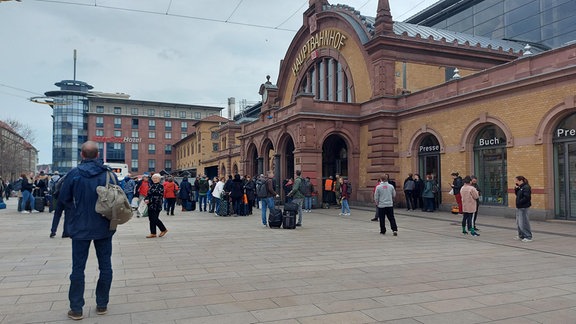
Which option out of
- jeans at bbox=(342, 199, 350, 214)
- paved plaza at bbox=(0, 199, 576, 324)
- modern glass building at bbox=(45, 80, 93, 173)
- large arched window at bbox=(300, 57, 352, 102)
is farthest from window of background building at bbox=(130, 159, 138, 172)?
paved plaza at bbox=(0, 199, 576, 324)

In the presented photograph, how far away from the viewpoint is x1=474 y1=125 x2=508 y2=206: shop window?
17203mm

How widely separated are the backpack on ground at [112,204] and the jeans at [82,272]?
262 mm

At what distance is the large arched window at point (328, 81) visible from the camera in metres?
27.8

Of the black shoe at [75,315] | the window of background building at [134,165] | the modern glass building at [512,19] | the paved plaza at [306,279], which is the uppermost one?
the modern glass building at [512,19]

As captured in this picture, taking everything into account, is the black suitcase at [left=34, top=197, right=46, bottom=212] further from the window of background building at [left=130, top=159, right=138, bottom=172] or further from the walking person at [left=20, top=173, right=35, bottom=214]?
the window of background building at [left=130, top=159, right=138, bottom=172]

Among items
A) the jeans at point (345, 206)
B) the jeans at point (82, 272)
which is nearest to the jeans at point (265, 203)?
the jeans at point (345, 206)

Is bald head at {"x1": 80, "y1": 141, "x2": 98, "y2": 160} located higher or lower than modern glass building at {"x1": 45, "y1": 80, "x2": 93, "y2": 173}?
lower

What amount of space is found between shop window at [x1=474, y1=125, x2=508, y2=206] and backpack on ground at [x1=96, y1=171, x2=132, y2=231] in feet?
51.8

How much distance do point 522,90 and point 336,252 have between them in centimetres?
1105

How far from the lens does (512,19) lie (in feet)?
117

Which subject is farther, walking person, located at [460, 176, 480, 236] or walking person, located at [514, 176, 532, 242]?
walking person, located at [460, 176, 480, 236]

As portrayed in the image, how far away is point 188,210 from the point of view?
70.4ft

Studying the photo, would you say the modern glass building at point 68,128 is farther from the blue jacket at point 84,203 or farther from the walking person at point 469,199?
the blue jacket at point 84,203

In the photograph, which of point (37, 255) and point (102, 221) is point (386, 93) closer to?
point (37, 255)
